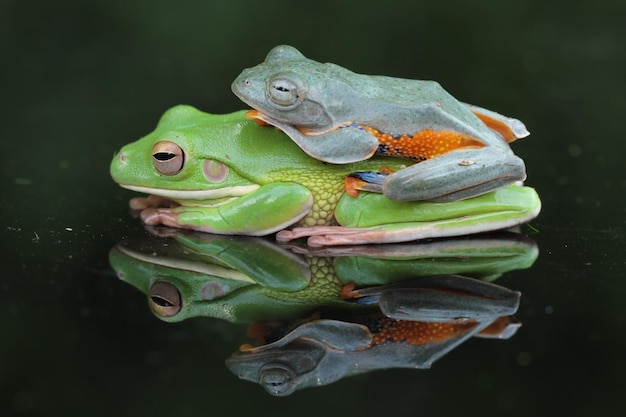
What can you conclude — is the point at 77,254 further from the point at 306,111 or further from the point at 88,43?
the point at 88,43

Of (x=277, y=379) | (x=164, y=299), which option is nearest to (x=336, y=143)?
(x=164, y=299)

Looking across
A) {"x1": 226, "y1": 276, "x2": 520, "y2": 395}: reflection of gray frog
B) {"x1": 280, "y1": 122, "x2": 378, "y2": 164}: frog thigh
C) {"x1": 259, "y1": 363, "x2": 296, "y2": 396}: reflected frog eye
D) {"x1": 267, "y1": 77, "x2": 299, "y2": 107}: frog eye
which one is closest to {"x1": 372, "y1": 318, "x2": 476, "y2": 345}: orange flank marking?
{"x1": 226, "y1": 276, "x2": 520, "y2": 395}: reflection of gray frog

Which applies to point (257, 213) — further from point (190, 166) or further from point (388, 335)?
point (388, 335)

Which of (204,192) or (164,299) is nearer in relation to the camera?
(164,299)

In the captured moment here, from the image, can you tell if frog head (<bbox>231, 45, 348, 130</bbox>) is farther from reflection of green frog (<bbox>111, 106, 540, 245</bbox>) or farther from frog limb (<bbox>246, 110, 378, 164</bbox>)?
reflection of green frog (<bbox>111, 106, 540, 245</bbox>)

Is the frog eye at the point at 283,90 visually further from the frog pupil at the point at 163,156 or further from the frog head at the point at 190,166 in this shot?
the frog pupil at the point at 163,156

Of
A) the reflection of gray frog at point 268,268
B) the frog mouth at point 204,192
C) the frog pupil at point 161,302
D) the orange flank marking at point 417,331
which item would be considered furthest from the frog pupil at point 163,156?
the orange flank marking at point 417,331
